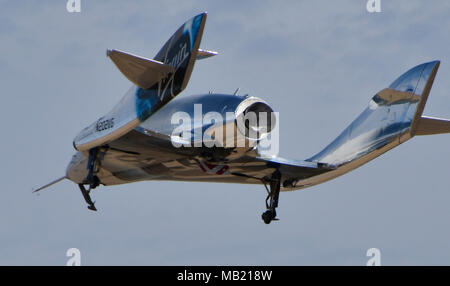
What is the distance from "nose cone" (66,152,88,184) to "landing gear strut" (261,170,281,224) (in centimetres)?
1041

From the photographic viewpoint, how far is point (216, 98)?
141 feet

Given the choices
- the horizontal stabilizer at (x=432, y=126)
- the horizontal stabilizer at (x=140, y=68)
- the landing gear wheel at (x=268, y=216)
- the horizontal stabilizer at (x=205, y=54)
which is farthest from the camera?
the landing gear wheel at (x=268, y=216)

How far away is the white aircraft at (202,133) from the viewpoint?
36.6 m

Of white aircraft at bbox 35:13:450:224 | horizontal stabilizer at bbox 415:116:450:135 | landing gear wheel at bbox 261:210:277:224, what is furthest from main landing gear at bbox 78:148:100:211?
horizontal stabilizer at bbox 415:116:450:135

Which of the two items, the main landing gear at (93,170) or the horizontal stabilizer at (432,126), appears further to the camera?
the horizontal stabilizer at (432,126)

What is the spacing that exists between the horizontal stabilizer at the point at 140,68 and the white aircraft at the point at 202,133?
0.04 meters

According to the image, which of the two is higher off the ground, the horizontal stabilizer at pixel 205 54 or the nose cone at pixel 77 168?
the horizontal stabilizer at pixel 205 54

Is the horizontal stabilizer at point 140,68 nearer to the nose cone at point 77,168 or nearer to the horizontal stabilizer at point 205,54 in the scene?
the horizontal stabilizer at point 205,54

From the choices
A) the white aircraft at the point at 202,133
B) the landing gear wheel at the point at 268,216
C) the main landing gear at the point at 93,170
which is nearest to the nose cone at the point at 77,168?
the white aircraft at the point at 202,133

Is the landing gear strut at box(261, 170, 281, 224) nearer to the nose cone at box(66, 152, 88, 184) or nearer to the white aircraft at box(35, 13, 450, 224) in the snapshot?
the white aircraft at box(35, 13, 450, 224)

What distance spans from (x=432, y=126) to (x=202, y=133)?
1231 centimetres

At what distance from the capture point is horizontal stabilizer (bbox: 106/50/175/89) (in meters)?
34.8

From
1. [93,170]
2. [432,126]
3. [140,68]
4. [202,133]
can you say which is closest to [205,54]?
[202,133]
